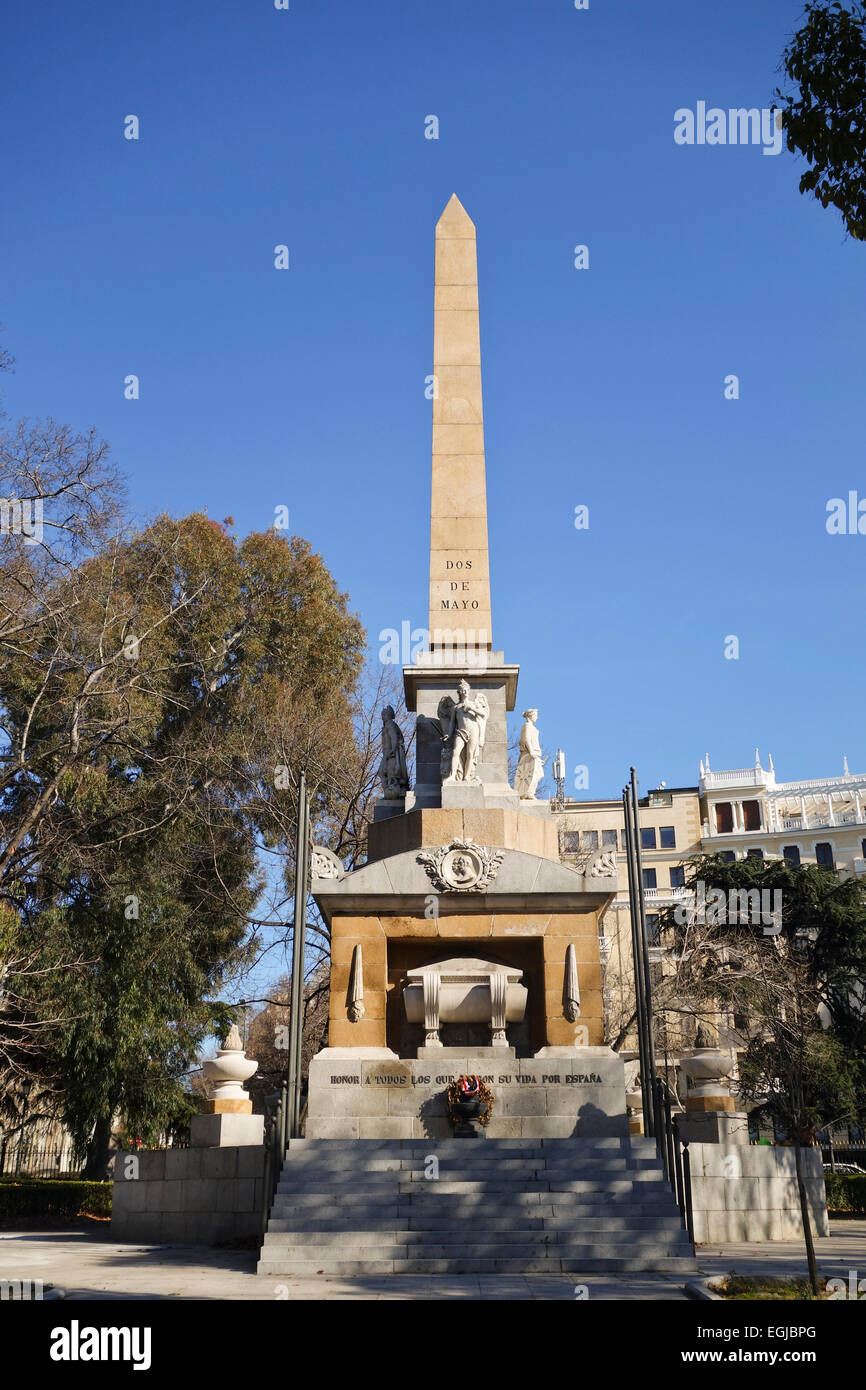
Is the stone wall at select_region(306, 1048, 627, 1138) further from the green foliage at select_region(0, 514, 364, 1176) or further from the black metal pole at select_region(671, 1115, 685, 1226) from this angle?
the green foliage at select_region(0, 514, 364, 1176)

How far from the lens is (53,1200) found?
26094 mm

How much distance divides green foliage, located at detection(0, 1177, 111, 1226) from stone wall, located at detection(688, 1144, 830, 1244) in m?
15.7

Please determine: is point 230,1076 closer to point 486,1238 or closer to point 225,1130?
point 225,1130

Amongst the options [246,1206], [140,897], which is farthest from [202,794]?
[246,1206]

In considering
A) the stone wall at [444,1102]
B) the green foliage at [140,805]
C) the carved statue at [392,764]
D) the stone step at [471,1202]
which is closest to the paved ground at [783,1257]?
the stone step at [471,1202]

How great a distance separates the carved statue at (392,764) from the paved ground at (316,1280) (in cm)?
730

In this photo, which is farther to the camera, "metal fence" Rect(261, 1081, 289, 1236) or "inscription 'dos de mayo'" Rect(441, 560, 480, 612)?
"inscription 'dos de mayo'" Rect(441, 560, 480, 612)

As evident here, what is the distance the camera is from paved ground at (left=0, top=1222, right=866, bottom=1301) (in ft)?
33.4

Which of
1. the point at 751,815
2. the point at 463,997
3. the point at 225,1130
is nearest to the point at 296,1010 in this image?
the point at 463,997

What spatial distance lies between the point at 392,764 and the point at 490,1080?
18.5 feet

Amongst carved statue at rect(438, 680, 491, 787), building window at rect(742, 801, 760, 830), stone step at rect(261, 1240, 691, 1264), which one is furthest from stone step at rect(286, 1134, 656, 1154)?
building window at rect(742, 801, 760, 830)

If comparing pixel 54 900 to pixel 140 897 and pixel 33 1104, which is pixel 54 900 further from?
pixel 33 1104

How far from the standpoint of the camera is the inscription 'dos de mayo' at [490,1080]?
623 inches

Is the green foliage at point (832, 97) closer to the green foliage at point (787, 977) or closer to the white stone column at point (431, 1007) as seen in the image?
the white stone column at point (431, 1007)
